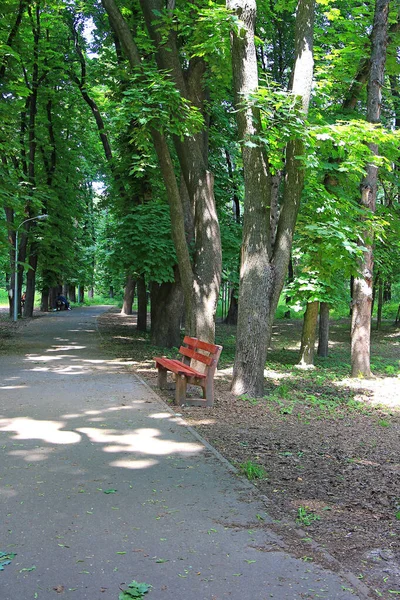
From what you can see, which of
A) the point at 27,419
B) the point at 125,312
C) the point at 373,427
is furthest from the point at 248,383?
the point at 125,312

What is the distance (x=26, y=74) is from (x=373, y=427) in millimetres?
22287

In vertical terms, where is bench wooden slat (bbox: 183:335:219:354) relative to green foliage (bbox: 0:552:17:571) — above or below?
above

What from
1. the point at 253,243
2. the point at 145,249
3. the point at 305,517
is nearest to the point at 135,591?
the point at 305,517

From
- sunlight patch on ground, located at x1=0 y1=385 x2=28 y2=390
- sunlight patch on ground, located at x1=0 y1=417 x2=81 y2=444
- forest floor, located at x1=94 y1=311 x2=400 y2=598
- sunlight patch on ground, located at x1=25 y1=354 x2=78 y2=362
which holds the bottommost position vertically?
forest floor, located at x1=94 y1=311 x2=400 y2=598

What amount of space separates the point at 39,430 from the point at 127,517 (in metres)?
2.73

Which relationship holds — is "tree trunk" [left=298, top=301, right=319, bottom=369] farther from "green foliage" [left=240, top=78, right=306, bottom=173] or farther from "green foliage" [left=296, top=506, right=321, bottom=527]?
"green foliage" [left=296, top=506, right=321, bottom=527]

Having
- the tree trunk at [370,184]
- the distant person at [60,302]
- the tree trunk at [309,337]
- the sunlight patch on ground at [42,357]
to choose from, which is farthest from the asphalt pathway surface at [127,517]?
the distant person at [60,302]

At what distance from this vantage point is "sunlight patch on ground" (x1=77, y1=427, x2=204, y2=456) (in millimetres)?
6070

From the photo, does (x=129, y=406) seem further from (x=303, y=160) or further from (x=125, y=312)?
(x=125, y=312)

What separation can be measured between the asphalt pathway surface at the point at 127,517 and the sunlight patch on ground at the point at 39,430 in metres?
0.01

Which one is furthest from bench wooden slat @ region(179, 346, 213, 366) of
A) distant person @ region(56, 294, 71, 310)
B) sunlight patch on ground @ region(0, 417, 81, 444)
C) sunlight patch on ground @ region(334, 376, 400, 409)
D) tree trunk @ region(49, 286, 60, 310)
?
tree trunk @ region(49, 286, 60, 310)

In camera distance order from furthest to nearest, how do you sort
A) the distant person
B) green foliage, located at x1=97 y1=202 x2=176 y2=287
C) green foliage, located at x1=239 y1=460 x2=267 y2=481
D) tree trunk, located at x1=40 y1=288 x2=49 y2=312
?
1. the distant person
2. tree trunk, located at x1=40 y1=288 x2=49 y2=312
3. green foliage, located at x1=97 y1=202 x2=176 y2=287
4. green foliage, located at x1=239 y1=460 x2=267 y2=481

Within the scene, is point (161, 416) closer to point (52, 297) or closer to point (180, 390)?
point (180, 390)

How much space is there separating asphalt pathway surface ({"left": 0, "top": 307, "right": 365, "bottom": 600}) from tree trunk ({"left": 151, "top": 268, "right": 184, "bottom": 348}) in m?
8.74
